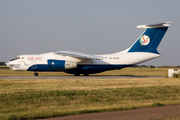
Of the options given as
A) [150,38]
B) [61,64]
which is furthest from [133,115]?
[150,38]

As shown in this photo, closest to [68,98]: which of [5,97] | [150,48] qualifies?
[5,97]

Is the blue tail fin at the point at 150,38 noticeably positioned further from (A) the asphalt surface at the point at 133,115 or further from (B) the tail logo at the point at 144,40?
(A) the asphalt surface at the point at 133,115

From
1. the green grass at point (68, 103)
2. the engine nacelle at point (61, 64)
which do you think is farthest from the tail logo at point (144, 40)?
the green grass at point (68, 103)

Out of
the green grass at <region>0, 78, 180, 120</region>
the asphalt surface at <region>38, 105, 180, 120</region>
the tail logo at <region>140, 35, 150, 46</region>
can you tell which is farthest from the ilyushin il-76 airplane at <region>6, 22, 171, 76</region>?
the asphalt surface at <region>38, 105, 180, 120</region>

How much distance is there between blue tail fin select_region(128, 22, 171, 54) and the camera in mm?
27000

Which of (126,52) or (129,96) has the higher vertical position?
(126,52)

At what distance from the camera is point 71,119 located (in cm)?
732

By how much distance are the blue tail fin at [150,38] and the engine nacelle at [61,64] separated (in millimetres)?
7808

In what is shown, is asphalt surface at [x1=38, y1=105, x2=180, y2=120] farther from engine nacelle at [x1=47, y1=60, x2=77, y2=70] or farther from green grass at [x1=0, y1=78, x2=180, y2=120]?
engine nacelle at [x1=47, y1=60, x2=77, y2=70]

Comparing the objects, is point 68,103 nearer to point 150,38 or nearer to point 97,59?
point 97,59

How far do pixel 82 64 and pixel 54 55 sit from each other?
3596 mm

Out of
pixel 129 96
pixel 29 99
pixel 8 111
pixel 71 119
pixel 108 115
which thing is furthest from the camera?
pixel 129 96

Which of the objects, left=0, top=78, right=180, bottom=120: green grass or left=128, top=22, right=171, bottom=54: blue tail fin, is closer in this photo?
left=0, top=78, right=180, bottom=120: green grass

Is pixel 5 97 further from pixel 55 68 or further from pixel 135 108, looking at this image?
pixel 55 68
